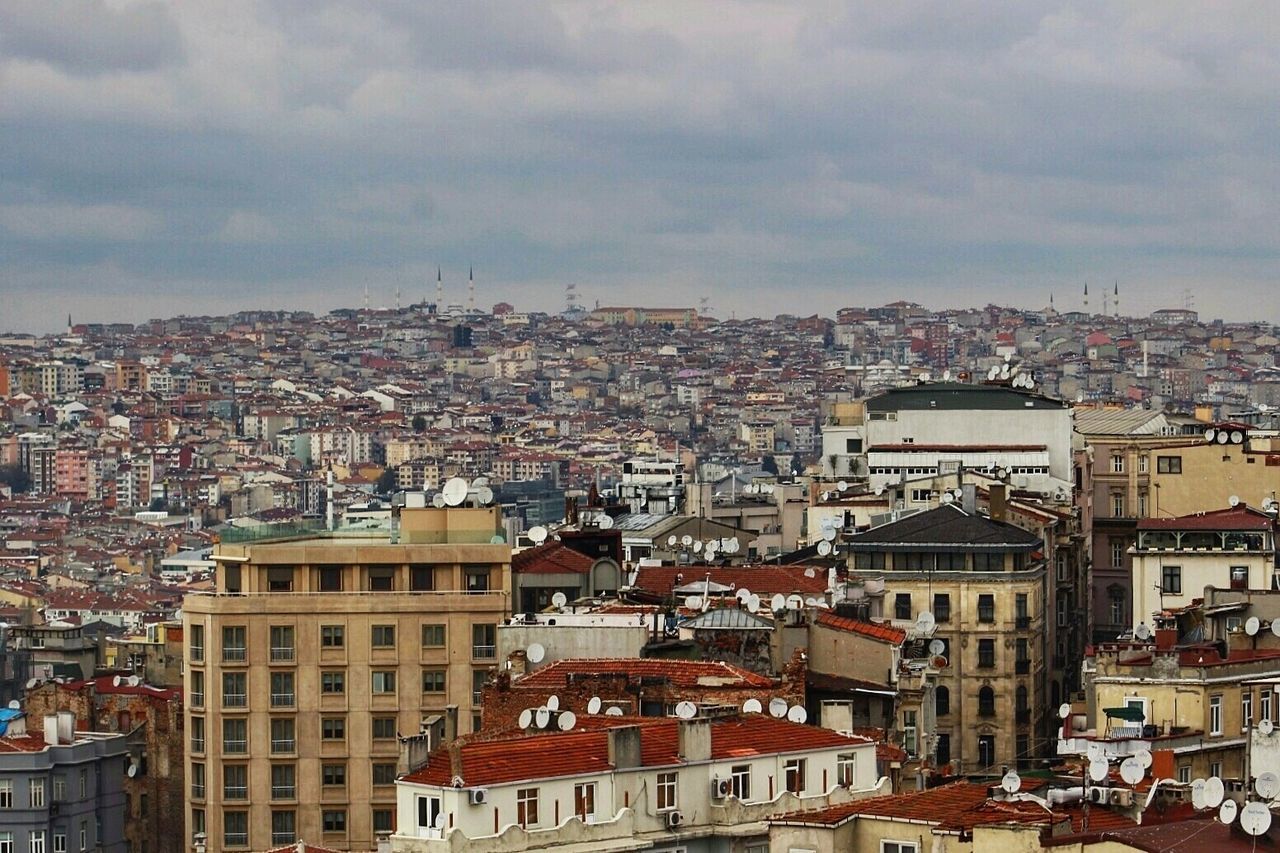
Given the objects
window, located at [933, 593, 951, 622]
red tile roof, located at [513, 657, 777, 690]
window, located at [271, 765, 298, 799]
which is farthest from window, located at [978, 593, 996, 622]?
red tile roof, located at [513, 657, 777, 690]

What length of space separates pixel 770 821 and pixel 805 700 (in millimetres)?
8311

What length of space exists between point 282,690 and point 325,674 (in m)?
0.54

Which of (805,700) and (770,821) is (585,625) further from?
(770,821)

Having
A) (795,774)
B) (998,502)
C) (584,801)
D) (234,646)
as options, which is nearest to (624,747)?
(584,801)

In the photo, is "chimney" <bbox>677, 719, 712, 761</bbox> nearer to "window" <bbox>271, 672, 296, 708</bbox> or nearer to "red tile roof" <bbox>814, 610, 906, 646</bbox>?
"red tile roof" <bbox>814, 610, 906, 646</bbox>

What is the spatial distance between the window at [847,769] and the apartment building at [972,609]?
17.3 m

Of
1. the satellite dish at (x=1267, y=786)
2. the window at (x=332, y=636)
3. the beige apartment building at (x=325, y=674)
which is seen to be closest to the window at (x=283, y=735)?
the beige apartment building at (x=325, y=674)

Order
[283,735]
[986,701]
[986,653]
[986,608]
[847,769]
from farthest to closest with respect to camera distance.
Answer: [986,608], [986,653], [986,701], [283,735], [847,769]

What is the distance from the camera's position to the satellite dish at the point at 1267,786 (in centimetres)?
3012

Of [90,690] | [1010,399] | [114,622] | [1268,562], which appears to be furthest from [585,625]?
[114,622]

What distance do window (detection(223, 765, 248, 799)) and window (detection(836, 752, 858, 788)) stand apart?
14.6m

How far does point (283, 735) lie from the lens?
47.1 m

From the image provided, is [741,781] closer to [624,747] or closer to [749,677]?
[624,747]

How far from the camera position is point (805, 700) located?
38625 millimetres
